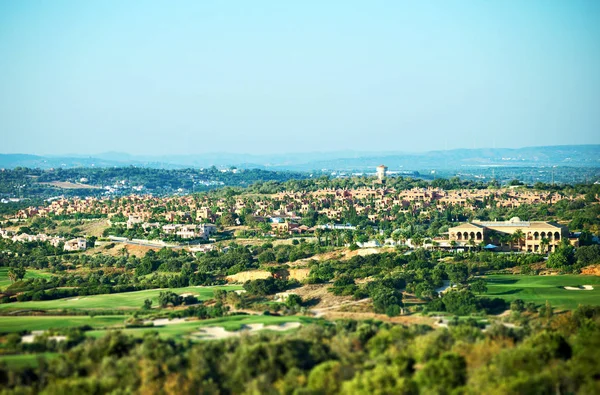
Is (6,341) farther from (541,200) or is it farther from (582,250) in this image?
(541,200)

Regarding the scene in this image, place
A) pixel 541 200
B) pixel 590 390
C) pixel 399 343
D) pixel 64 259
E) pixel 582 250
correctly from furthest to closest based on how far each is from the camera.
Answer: pixel 541 200
pixel 64 259
pixel 582 250
pixel 399 343
pixel 590 390

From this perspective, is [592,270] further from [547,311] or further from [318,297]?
Answer: [318,297]

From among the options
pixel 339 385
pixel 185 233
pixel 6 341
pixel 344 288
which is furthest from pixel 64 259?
pixel 339 385

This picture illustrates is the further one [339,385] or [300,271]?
[300,271]

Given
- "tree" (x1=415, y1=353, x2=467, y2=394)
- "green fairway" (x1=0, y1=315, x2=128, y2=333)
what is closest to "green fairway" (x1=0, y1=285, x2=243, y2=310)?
"green fairway" (x1=0, y1=315, x2=128, y2=333)

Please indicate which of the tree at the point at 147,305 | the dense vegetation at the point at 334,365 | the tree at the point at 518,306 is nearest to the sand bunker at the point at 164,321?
the tree at the point at 147,305

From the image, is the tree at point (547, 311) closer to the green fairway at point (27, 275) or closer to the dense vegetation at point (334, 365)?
the dense vegetation at point (334, 365)

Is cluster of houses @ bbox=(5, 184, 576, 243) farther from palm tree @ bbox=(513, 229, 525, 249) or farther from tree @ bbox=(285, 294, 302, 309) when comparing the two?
tree @ bbox=(285, 294, 302, 309)

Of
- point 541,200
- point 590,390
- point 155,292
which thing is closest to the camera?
point 590,390
